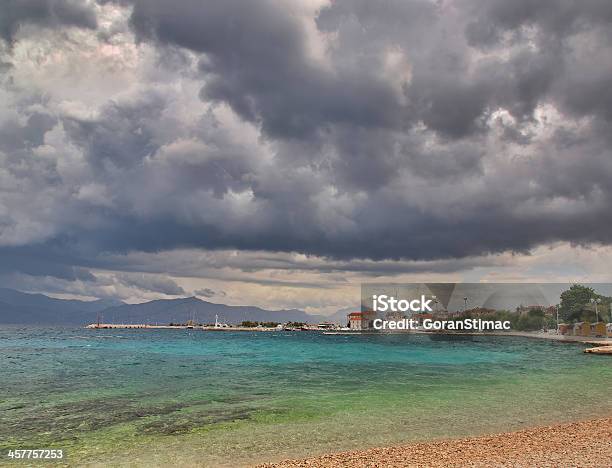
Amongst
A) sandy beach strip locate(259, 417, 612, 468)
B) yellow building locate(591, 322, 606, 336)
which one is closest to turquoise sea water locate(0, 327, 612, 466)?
sandy beach strip locate(259, 417, 612, 468)

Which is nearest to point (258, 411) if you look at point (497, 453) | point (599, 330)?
point (497, 453)

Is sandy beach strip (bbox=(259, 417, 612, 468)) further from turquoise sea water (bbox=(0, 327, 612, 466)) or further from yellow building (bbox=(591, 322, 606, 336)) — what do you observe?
yellow building (bbox=(591, 322, 606, 336))

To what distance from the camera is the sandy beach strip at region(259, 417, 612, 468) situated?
14891mm

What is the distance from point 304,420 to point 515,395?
60.0 feet

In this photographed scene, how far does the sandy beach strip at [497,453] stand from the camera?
48.9 ft

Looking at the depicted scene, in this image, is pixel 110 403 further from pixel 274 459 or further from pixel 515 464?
pixel 515 464

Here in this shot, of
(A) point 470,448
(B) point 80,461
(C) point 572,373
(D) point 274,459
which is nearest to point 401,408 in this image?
(A) point 470,448

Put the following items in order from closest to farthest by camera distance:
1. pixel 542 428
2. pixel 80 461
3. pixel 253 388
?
pixel 80 461 → pixel 542 428 → pixel 253 388

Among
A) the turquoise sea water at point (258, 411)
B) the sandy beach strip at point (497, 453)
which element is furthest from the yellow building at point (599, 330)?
the sandy beach strip at point (497, 453)

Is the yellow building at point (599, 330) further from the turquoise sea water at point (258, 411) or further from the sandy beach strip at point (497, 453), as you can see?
the sandy beach strip at point (497, 453)

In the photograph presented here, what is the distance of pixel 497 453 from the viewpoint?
53.8 feet

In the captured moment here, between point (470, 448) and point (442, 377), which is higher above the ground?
point (470, 448)

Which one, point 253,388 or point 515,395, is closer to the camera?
point 515,395

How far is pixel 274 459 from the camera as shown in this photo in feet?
56.9
